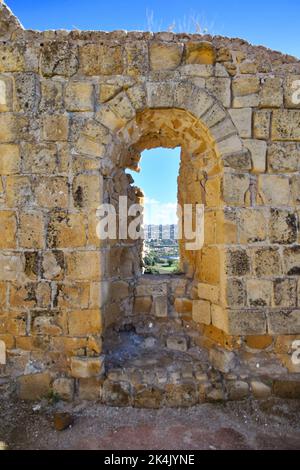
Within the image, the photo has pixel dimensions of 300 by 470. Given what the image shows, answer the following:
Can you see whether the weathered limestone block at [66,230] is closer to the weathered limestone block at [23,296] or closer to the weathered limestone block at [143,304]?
the weathered limestone block at [23,296]

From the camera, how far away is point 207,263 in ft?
11.4

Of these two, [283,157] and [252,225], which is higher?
[283,157]

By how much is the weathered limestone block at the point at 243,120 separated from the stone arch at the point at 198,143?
2.5 inches

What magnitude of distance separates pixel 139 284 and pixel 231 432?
5.62 ft

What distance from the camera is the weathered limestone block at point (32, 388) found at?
3.06 m

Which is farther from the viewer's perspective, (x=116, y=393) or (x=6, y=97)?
(x=6, y=97)

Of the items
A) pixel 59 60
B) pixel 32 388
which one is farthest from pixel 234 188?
pixel 32 388

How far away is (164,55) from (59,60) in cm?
104

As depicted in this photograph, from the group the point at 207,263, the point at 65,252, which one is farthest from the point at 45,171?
the point at 207,263

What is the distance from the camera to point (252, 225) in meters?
3.15

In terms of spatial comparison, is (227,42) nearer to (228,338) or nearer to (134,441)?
(228,338)

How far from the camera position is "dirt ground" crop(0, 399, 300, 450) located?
100.0 inches

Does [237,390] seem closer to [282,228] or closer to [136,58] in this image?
[282,228]

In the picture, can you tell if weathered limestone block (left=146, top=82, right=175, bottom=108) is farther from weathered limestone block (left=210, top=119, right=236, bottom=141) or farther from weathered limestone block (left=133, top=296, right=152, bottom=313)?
weathered limestone block (left=133, top=296, right=152, bottom=313)
